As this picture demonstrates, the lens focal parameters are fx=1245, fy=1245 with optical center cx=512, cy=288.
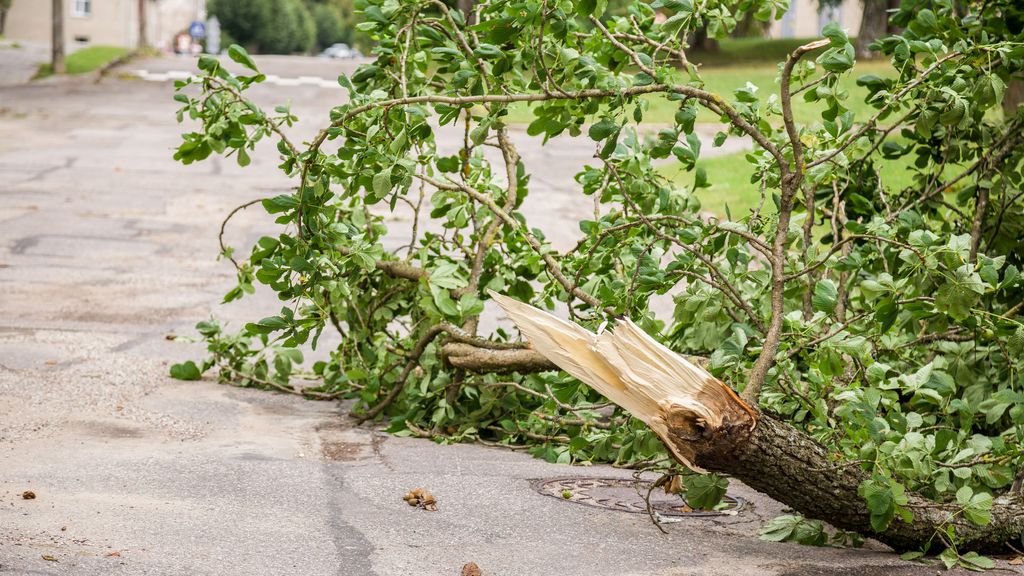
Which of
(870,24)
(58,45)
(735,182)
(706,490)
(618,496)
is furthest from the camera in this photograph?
(870,24)

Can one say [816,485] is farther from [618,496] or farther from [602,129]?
[602,129]

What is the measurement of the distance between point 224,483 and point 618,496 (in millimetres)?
1651

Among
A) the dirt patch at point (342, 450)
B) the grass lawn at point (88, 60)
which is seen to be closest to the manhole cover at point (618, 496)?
the dirt patch at point (342, 450)

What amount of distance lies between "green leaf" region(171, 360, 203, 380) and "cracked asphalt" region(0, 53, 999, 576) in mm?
60

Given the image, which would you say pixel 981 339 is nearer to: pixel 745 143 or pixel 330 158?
pixel 330 158

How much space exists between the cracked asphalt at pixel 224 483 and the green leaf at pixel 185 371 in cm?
6

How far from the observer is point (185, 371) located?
23.4 ft

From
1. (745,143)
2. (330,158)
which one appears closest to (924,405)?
(330,158)

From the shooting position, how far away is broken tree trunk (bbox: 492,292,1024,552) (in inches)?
162

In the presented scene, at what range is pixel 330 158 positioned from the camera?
506cm

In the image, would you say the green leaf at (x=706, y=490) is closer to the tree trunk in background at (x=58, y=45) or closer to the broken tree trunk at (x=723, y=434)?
the broken tree trunk at (x=723, y=434)

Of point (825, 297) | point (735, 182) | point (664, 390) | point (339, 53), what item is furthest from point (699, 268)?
point (339, 53)

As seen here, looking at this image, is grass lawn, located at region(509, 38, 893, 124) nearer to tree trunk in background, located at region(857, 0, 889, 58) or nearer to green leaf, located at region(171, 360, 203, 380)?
tree trunk in background, located at region(857, 0, 889, 58)

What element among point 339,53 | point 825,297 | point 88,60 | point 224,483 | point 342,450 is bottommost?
point 339,53
